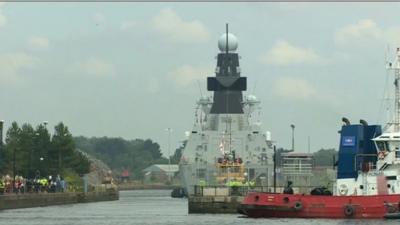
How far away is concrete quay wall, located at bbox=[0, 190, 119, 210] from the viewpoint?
115100 millimetres

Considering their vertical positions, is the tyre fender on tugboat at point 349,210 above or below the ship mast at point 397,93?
below

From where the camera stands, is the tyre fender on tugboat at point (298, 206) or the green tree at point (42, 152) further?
the green tree at point (42, 152)

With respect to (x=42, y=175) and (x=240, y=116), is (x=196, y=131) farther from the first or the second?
(x=42, y=175)

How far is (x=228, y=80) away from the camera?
643ft

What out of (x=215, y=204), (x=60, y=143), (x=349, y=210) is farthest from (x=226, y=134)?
(x=349, y=210)

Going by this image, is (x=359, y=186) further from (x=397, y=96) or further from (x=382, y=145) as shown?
(x=397, y=96)

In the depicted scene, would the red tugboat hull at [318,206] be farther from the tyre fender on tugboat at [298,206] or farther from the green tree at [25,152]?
the green tree at [25,152]

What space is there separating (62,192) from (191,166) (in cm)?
2911

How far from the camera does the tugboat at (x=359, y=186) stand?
272 feet

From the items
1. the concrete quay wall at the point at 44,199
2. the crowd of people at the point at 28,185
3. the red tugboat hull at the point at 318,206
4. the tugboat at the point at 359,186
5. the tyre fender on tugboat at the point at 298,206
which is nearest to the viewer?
the red tugboat hull at the point at 318,206

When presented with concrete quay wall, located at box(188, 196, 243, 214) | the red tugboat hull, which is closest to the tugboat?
the red tugboat hull

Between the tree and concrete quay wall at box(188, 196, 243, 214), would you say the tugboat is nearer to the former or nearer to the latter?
concrete quay wall at box(188, 196, 243, 214)

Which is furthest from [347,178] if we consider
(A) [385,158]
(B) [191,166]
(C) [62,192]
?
(B) [191,166]

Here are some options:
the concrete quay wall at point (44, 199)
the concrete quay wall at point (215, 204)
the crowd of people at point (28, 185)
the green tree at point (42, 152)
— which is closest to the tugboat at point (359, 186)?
the concrete quay wall at point (215, 204)
